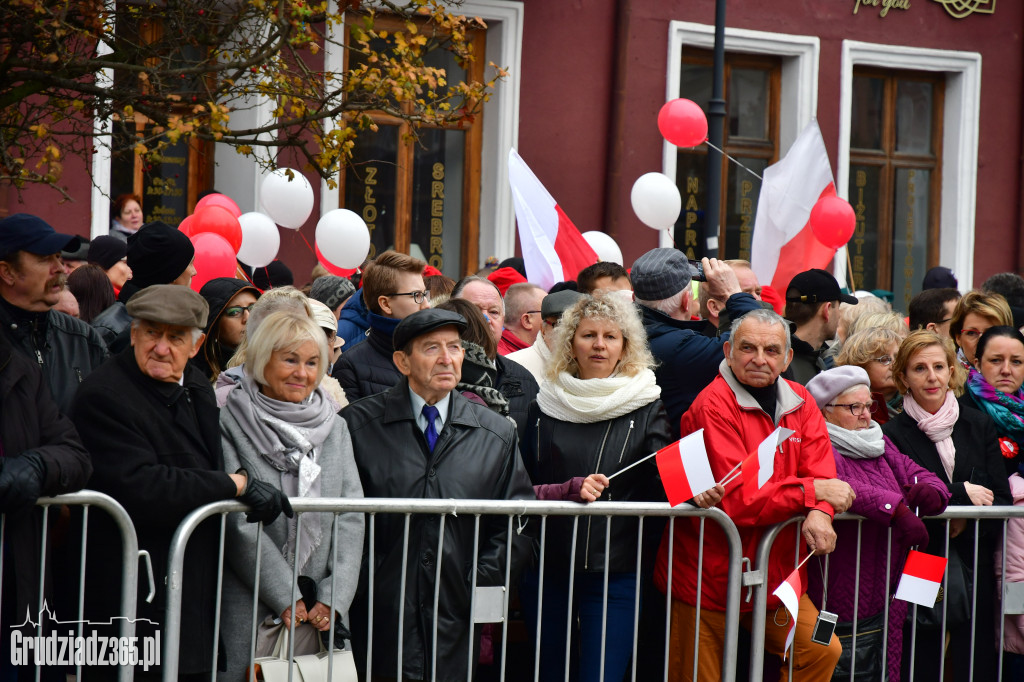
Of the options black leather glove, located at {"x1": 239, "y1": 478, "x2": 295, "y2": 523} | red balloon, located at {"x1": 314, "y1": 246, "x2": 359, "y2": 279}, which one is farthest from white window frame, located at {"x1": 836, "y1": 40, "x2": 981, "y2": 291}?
black leather glove, located at {"x1": 239, "y1": 478, "x2": 295, "y2": 523}

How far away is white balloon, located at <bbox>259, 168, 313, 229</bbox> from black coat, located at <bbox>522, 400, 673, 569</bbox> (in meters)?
5.15

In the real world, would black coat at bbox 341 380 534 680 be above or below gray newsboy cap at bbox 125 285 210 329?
below

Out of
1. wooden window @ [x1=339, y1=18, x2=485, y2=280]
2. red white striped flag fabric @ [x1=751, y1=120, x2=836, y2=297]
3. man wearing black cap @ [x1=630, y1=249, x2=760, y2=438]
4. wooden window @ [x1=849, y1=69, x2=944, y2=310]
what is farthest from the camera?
wooden window @ [x1=849, y1=69, x2=944, y2=310]

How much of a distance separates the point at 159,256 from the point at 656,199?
5.55 metres

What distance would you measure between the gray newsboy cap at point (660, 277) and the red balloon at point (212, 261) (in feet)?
9.10

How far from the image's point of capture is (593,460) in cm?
496

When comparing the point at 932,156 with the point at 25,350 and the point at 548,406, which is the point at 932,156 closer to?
the point at 548,406

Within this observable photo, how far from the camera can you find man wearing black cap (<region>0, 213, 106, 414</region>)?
175 inches

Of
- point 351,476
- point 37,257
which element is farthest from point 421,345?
point 37,257

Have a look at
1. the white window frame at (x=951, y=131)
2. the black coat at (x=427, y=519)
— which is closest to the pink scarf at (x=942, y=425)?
the black coat at (x=427, y=519)

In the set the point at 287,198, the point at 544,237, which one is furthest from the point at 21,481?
the point at 287,198

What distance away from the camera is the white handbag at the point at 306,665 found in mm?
4262

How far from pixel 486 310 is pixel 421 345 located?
5.60ft

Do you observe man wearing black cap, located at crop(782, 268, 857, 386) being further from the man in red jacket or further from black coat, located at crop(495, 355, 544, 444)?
black coat, located at crop(495, 355, 544, 444)
